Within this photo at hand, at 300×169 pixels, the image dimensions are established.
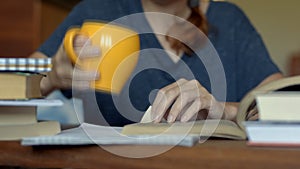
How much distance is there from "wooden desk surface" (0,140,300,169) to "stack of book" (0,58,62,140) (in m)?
0.08

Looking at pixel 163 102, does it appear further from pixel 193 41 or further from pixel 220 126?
pixel 193 41

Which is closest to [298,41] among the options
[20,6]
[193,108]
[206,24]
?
[20,6]

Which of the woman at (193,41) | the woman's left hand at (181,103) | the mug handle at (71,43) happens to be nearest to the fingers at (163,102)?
the woman's left hand at (181,103)

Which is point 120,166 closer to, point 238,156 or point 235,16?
point 238,156

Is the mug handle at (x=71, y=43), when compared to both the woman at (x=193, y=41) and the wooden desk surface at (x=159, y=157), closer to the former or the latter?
the wooden desk surface at (x=159, y=157)

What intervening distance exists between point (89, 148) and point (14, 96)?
0.52ft

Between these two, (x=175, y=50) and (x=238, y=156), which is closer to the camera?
(x=238, y=156)

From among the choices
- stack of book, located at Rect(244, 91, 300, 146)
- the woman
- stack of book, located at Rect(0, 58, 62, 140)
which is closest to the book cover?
stack of book, located at Rect(0, 58, 62, 140)

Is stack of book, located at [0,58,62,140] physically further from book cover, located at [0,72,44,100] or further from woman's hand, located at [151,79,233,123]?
woman's hand, located at [151,79,233,123]

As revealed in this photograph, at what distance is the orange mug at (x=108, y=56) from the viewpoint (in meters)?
0.61

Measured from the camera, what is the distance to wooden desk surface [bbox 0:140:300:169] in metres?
0.41

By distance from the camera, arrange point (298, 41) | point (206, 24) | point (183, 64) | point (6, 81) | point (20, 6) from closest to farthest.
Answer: point (6, 81)
point (183, 64)
point (206, 24)
point (20, 6)
point (298, 41)

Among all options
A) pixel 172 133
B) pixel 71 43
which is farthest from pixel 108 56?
pixel 172 133

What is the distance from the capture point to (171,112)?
0.61 meters
